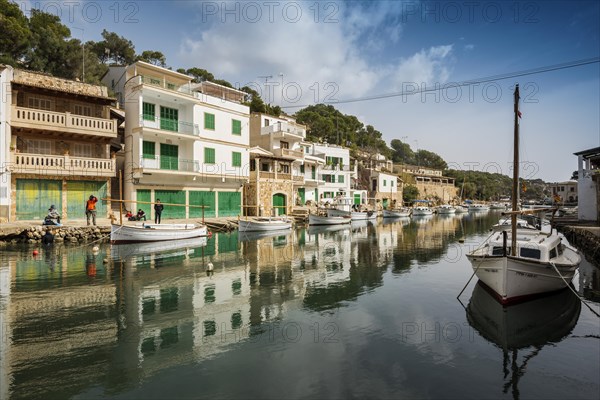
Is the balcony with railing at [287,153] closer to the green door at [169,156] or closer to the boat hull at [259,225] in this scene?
the boat hull at [259,225]

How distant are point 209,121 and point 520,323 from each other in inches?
1217

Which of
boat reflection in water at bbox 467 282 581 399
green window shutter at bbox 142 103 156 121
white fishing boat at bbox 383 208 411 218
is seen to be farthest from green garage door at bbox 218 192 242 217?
white fishing boat at bbox 383 208 411 218

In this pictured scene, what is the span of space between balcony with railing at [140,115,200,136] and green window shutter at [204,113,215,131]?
172 centimetres

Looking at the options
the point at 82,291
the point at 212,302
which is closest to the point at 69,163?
the point at 82,291

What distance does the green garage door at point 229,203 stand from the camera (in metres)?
36.2

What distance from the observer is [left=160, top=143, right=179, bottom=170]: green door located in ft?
101

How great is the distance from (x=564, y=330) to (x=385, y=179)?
64.2 m

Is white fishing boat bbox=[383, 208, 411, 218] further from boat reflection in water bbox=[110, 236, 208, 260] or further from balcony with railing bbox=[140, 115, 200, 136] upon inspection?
boat reflection in water bbox=[110, 236, 208, 260]

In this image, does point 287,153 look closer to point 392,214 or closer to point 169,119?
point 169,119

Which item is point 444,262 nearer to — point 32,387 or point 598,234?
point 598,234

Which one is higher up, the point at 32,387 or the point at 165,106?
the point at 165,106

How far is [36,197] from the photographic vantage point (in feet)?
80.7

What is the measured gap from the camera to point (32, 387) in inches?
240

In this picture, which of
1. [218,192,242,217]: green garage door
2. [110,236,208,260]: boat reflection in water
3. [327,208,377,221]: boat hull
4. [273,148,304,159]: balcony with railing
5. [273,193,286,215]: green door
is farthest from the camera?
[273,148,304,159]: balcony with railing
